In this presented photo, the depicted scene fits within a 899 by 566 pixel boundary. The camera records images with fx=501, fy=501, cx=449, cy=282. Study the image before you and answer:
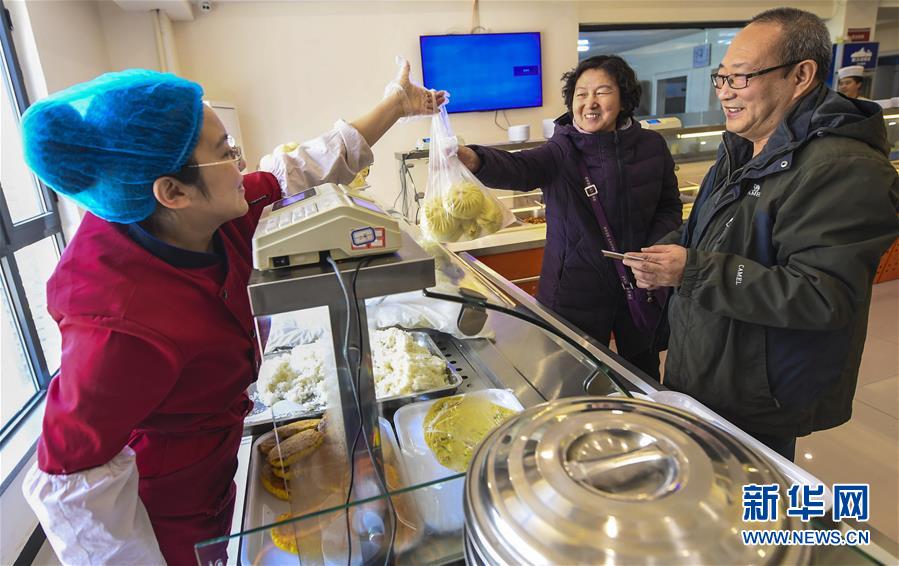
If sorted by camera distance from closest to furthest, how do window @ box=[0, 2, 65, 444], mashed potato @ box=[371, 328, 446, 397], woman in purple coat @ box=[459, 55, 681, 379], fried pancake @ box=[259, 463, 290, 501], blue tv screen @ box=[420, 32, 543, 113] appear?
fried pancake @ box=[259, 463, 290, 501] → mashed potato @ box=[371, 328, 446, 397] → woman in purple coat @ box=[459, 55, 681, 379] → window @ box=[0, 2, 65, 444] → blue tv screen @ box=[420, 32, 543, 113]

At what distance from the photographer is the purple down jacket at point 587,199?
71.4 inches

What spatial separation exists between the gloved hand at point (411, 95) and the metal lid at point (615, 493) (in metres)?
1.03

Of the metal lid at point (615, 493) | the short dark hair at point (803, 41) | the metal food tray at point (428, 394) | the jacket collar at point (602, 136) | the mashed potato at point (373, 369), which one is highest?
the short dark hair at point (803, 41)

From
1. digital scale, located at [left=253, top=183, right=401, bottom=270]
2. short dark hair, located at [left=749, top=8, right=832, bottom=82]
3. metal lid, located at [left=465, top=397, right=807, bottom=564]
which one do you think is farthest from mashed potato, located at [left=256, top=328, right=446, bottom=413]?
short dark hair, located at [left=749, top=8, right=832, bottom=82]

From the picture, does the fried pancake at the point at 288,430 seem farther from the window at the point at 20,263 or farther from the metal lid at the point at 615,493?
the window at the point at 20,263

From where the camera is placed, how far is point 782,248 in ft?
3.67

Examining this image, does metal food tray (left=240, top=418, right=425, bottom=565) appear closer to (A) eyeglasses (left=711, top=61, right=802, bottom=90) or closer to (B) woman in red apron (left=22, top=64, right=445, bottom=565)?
(B) woman in red apron (left=22, top=64, right=445, bottom=565)

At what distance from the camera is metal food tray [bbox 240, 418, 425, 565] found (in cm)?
60

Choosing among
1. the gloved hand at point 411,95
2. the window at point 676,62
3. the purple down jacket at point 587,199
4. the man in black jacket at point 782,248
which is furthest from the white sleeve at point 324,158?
the window at point 676,62

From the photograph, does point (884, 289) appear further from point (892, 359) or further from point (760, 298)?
point (760, 298)

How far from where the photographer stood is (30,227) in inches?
94.5

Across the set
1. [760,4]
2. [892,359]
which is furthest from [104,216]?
[760,4]

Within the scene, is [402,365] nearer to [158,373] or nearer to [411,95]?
[158,373]

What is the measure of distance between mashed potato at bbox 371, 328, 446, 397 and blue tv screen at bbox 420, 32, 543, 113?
3582mm
